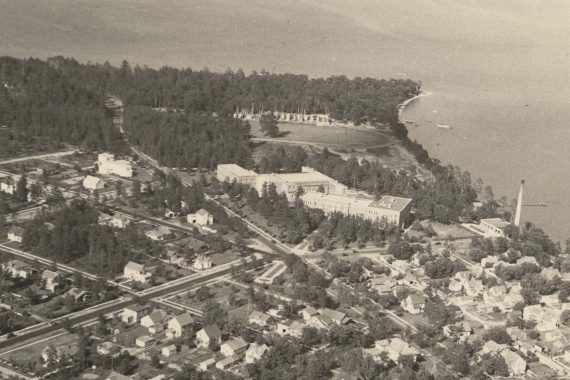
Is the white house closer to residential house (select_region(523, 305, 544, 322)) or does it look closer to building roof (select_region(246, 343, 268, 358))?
building roof (select_region(246, 343, 268, 358))

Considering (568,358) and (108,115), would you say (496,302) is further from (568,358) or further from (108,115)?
(108,115)

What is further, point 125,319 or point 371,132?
point 371,132

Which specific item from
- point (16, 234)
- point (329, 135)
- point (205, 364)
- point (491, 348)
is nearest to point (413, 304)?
point (491, 348)

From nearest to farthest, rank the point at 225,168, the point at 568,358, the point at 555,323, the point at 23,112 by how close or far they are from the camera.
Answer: the point at 568,358
the point at 555,323
the point at 225,168
the point at 23,112

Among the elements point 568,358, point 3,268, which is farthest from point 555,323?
point 3,268

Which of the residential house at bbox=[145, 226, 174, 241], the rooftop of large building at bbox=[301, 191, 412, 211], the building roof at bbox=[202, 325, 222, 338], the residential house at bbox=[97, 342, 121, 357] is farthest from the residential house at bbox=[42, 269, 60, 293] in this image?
the rooftop of large building at bbox=[301, 191, 412, 211]

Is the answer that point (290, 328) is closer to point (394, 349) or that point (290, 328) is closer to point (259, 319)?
point (259, 319)
